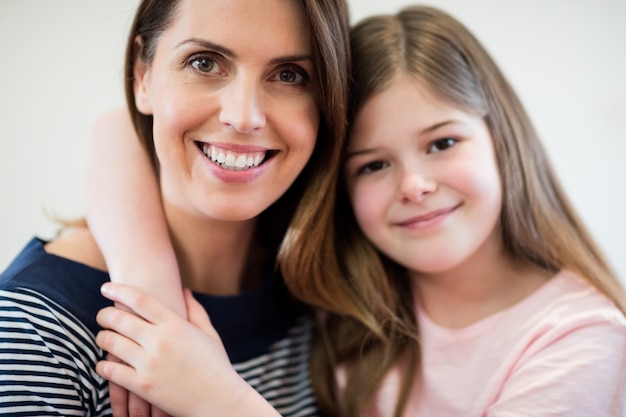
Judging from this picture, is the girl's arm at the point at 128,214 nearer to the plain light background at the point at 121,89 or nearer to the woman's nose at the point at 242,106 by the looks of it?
the woman's nose at the point at 242,106

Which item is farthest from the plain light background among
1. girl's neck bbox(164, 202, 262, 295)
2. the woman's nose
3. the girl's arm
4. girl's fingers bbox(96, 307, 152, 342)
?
girl's fingers bbox(96, 307, 152, 342)

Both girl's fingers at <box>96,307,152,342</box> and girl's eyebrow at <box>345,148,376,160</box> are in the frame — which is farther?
girl's eyebrow at <box>345,148,376,160</box>

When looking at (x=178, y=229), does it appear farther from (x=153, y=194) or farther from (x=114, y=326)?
(x=114, y=326)

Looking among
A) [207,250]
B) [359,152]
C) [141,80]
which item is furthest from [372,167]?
[141,80]

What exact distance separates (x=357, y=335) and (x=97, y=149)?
2.22 feet

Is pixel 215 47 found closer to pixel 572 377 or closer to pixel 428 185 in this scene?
pixel 428 185

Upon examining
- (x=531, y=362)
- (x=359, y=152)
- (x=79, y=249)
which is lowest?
(x=531, y=362)

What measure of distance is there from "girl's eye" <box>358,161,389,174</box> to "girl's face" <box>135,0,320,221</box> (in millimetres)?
172

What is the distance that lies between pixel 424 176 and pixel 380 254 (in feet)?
0.92

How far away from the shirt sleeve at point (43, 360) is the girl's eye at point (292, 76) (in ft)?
1.78

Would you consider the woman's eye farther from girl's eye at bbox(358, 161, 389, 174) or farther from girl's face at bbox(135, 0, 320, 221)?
girl's eye at bbox(358, 161, 389, 174)

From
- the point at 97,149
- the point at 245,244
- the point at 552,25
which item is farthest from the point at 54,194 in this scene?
the point at 552,25

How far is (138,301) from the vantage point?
3.36 ft

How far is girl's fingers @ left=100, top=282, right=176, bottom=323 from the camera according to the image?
1025 millimetres
